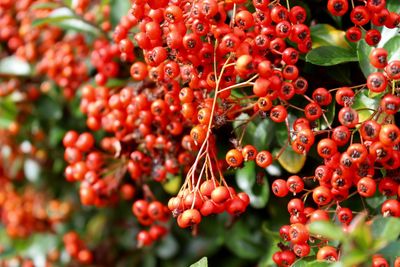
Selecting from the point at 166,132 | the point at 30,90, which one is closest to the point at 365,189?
the point at 166,132

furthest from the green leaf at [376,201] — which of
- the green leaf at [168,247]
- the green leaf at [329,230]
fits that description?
the green leaf at [168,247]

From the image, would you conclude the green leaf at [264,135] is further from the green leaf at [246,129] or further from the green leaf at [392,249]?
the green leaf at [392,249]

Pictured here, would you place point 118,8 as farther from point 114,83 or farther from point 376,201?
point 376,201

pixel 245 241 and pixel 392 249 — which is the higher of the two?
pixel 392 249

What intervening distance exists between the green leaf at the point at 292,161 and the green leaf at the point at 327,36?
0.32 metres

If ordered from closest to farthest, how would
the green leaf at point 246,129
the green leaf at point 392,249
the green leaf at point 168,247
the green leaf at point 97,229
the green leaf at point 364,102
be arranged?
the green leaf at point 392,249
the green leaf at point 364,102
the green leaf at point 246,129
the green leaf at point 168,247
the green leaf at point 97,229

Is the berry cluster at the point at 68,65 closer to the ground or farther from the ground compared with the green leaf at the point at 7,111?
farther from the ground

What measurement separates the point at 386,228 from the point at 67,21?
153 cm

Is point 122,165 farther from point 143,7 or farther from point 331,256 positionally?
point 331,256

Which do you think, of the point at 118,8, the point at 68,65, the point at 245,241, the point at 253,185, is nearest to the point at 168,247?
the point at 245,241

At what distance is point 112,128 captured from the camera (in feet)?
5.30

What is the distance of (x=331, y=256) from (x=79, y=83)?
56.8 inches

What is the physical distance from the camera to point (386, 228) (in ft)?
3.33

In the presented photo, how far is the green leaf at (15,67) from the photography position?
2324mm
